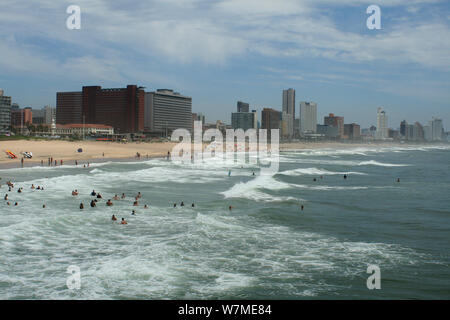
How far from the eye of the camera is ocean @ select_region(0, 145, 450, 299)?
1662 centimetres

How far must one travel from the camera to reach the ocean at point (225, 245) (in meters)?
16.6

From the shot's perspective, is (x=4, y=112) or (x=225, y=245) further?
(x=4, y=112)

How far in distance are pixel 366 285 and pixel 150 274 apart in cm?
886

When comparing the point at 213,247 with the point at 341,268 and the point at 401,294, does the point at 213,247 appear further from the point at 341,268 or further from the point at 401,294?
the point at 401,294

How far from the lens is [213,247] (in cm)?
2189

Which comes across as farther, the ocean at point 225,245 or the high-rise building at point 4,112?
the high-rise building at point 4,112

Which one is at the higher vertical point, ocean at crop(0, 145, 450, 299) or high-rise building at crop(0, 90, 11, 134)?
high-rise building at crop(0, 90, 11, 134)

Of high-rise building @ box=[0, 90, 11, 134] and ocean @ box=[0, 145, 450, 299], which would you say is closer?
ocean @ box=[0, 145, 450, 299]

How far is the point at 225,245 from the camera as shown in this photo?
22250 mm

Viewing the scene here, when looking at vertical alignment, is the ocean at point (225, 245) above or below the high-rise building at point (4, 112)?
below

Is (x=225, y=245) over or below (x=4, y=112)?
below
